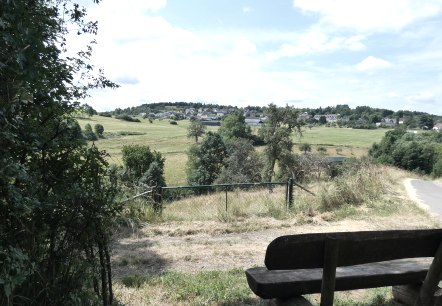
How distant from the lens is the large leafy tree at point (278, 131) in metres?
49.9

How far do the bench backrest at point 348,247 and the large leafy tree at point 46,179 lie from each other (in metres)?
1.43

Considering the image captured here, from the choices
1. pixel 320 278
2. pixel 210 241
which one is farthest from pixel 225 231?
pixel 320 278

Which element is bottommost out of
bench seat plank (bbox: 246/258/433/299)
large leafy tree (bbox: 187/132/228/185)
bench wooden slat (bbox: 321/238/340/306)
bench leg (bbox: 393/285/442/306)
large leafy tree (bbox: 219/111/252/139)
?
large leafy tree (bbox: 187/132/228/185)

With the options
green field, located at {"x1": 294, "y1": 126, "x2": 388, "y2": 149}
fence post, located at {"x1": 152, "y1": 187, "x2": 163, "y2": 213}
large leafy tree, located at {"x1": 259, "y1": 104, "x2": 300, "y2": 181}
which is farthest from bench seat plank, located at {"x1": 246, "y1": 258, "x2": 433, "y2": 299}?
green field, located at {"x1": 294, "y1": 126, "x2": 388, "y2": 149}

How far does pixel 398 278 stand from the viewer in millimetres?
3805

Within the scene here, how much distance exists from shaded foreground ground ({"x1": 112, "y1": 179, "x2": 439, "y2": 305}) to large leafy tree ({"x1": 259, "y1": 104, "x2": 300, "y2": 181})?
3735 cm

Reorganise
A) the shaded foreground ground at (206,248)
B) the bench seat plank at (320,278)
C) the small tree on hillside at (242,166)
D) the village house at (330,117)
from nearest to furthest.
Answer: the bench seat plank at (320,278), the shaded foreground ground at (206,248), the small tree on hillside at (242,166), the village house at (330,117)

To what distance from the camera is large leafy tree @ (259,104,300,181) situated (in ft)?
164

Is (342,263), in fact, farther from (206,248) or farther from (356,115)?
(356,115)

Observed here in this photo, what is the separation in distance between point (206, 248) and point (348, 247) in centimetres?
544

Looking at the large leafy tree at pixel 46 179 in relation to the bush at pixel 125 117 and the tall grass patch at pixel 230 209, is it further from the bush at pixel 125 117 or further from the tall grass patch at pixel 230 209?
the bush at pixel 125 117

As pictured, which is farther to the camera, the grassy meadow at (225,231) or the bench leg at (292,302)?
the grassy meadow at (225,231)

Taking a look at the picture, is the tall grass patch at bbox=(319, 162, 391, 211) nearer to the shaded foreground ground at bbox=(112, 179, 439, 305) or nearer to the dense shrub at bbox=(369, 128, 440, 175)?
the shaded foreground ground at bbox=(112, 179, 439, 305)

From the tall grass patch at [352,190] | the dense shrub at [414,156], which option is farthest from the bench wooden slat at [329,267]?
the dense shrub at [414,156]
